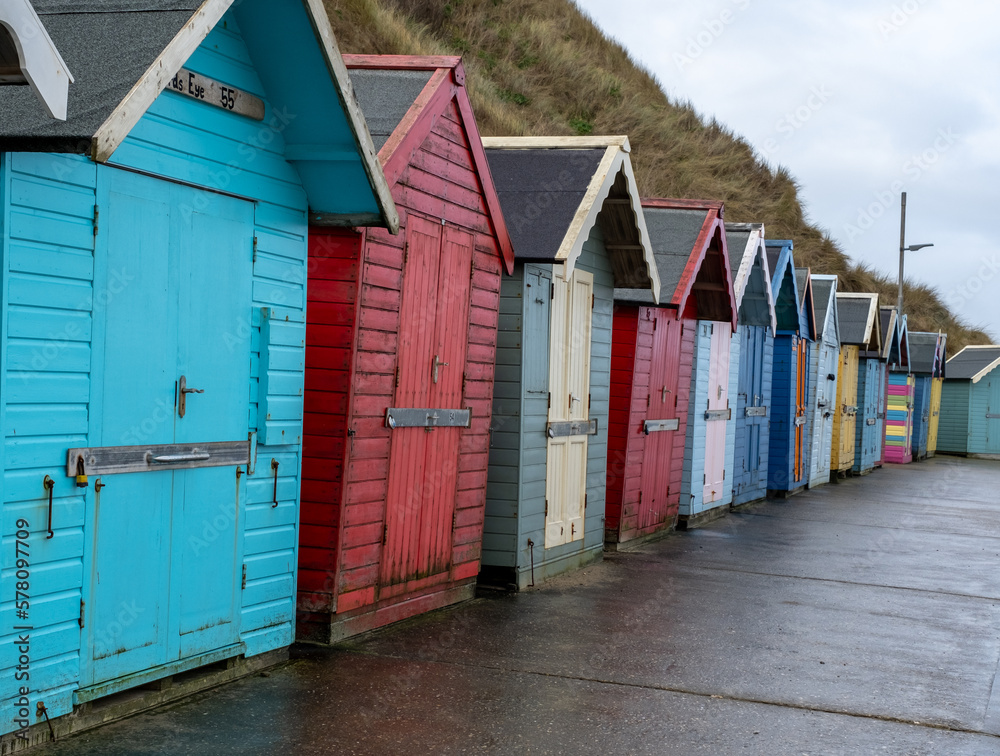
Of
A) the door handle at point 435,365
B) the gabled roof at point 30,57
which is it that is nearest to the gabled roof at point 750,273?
the door handle at point 435,365

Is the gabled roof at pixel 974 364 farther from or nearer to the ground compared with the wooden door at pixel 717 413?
farther from the ground

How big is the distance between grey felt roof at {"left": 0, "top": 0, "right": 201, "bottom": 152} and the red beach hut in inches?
85.4

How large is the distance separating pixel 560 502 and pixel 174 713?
17.1 feet

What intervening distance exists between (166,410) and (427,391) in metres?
2.69

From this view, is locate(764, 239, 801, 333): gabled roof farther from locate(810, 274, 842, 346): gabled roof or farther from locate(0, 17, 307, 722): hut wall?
locate(0, 17, 307, 722): hut wall

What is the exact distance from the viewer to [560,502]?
1015cm

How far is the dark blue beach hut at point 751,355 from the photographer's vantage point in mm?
15703

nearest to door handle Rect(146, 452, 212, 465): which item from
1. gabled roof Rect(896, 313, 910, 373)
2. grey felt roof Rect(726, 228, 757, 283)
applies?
grey felt roof Rect(726, 228, 757, 283)

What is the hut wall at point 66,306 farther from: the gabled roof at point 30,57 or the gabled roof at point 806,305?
the gabled roof at point 806,305

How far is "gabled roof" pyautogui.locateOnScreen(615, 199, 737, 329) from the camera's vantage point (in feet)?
40.2

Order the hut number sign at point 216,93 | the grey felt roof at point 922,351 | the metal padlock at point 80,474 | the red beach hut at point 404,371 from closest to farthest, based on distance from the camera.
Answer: the metal padlock at point 80,474 < the hut number sign at point 216,93 < the red beach hut at point 404,371 < the grey felt roof at point 922,351

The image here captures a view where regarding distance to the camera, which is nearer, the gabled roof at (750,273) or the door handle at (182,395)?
the door handle at (182,395)

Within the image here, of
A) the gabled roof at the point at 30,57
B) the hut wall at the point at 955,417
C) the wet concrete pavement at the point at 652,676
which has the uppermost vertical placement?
the gabled roof at the point at 30,57

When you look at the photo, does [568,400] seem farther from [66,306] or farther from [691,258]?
[66,306]
